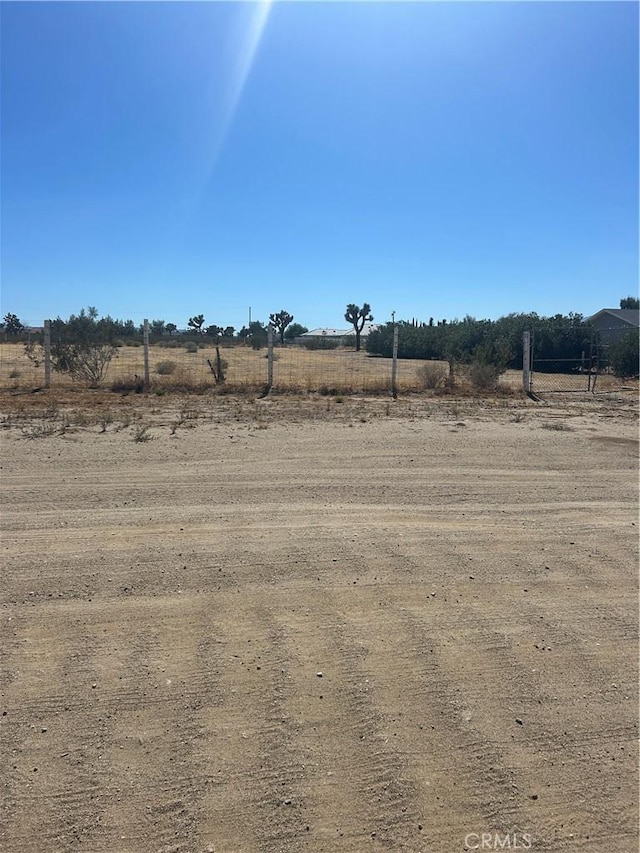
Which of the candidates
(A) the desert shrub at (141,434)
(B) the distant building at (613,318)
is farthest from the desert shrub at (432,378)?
(B) the distant building at (613,318)

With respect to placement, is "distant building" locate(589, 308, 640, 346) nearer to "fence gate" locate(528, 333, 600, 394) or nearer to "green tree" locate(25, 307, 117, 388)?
"fence gate" locate(528, 333, 600, 394)

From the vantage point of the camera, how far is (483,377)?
18453mm

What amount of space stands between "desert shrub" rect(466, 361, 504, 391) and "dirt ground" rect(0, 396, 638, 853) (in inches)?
445

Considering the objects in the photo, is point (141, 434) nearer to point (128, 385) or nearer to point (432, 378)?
point (128, 385)

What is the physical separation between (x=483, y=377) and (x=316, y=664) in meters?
16.1

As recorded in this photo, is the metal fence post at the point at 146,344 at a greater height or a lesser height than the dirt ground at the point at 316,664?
greater

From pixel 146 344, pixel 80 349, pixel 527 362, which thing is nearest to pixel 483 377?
pixel 527 362

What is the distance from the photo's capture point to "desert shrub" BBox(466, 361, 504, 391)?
18250 millimetres

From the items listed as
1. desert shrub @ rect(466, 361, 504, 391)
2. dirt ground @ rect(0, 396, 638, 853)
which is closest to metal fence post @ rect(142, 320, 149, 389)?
desert shrub @ rect(466, 361, 504, 391)

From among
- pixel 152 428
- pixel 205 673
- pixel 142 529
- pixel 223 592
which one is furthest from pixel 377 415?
pixel 205 673

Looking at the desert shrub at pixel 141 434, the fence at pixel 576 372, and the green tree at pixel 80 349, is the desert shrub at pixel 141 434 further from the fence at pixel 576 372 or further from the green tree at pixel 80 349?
the fence at pixel 576 372

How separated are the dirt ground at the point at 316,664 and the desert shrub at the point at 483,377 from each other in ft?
37.1

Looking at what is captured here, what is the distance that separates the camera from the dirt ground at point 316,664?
2.44 metres

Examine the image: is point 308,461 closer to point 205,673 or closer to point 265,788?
point 205,673
